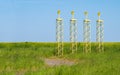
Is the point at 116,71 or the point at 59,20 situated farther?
the point at 59,20

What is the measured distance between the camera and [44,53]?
1548 inches

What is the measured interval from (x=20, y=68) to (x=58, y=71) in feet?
25.5

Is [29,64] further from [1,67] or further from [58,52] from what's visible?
[58,52]

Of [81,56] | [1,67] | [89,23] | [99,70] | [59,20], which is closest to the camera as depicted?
[99,70]

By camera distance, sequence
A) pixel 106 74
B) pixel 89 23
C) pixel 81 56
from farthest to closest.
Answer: pixel 89 23 < pixel 81 56 < pixel 106 74

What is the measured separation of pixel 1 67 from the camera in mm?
22625

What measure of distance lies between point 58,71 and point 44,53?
24.1 meters

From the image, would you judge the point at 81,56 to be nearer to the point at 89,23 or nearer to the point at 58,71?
the point at 89,23

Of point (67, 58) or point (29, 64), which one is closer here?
point (29, 64)

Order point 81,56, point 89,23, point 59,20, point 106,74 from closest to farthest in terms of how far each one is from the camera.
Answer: point 106,74
point 81,56
point 59,20
point 89,23

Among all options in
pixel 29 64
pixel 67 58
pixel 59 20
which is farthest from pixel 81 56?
pixel 29 64

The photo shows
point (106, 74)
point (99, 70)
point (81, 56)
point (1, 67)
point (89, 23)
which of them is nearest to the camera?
point (106, 74)

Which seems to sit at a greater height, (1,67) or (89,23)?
(89,23)

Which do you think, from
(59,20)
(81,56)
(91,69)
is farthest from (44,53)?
(91,69)
